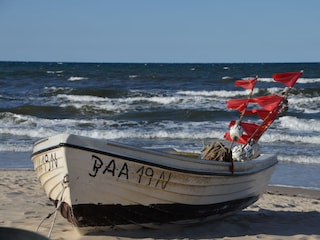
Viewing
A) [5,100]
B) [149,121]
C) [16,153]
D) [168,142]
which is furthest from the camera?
[5,100]

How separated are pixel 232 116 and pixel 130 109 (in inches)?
175

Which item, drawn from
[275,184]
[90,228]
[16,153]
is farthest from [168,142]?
[90,228]

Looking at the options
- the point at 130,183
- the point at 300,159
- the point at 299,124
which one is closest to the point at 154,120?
the point at 299,124

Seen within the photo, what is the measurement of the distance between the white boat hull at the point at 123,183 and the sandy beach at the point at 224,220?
0.16 metres

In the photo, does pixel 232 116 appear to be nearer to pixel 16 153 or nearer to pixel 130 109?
pixel 130 109

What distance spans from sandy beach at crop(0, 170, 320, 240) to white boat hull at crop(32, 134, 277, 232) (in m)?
0.16

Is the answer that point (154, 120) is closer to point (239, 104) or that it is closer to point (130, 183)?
point (239, 104)

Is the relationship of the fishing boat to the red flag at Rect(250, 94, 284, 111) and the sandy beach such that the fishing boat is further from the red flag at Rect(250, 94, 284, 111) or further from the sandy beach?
the red flag at Rect(250, 94, 284, 111)

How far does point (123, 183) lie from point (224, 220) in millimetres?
1833

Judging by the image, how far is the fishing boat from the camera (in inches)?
208

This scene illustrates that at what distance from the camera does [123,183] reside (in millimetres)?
5418

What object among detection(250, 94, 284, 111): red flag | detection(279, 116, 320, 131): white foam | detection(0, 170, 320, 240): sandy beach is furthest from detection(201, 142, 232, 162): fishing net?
detection(279, 116, 320, 131): white foam

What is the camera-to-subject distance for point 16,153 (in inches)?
511

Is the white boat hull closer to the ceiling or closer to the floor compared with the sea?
closer to the ceiling
